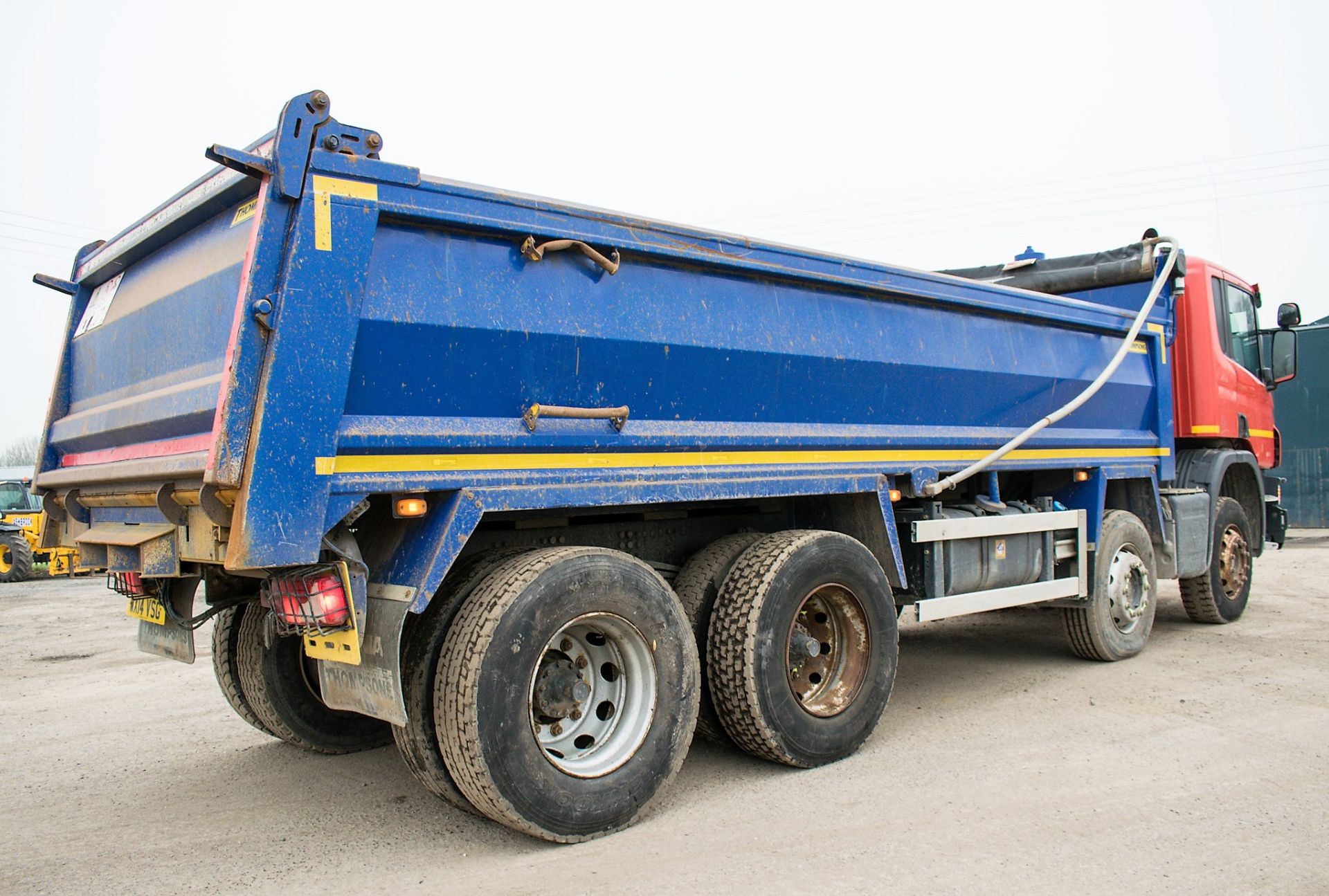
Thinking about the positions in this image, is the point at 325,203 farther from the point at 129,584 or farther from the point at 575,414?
the point at 129,584

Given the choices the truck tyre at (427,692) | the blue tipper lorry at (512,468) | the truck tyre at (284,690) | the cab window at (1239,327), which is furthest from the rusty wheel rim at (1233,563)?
the truck tyre at (284,690)

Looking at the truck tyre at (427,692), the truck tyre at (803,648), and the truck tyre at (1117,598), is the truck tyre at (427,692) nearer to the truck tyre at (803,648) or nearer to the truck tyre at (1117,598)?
the truck tyre at (803,648)

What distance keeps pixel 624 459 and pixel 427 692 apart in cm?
119

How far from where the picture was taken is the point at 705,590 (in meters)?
4.48

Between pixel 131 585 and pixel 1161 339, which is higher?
pixel 1161 339

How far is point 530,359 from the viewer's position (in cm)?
371

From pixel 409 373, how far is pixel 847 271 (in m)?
2.47

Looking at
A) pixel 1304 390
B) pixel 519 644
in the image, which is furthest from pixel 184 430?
pixel 1304 390

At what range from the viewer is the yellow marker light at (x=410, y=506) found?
3.37 metres

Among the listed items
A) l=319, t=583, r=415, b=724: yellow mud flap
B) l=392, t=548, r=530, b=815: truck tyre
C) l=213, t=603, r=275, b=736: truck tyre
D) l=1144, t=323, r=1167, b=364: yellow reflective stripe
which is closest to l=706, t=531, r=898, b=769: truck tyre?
l=392, t=548, r=530, b=815: truck tyre

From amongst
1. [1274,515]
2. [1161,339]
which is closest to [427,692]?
[1161,339]

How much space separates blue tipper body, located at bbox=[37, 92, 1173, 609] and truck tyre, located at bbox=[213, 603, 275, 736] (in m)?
0.87

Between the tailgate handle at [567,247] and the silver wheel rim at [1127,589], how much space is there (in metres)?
4.54

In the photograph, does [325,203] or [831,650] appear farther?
[831,650]
